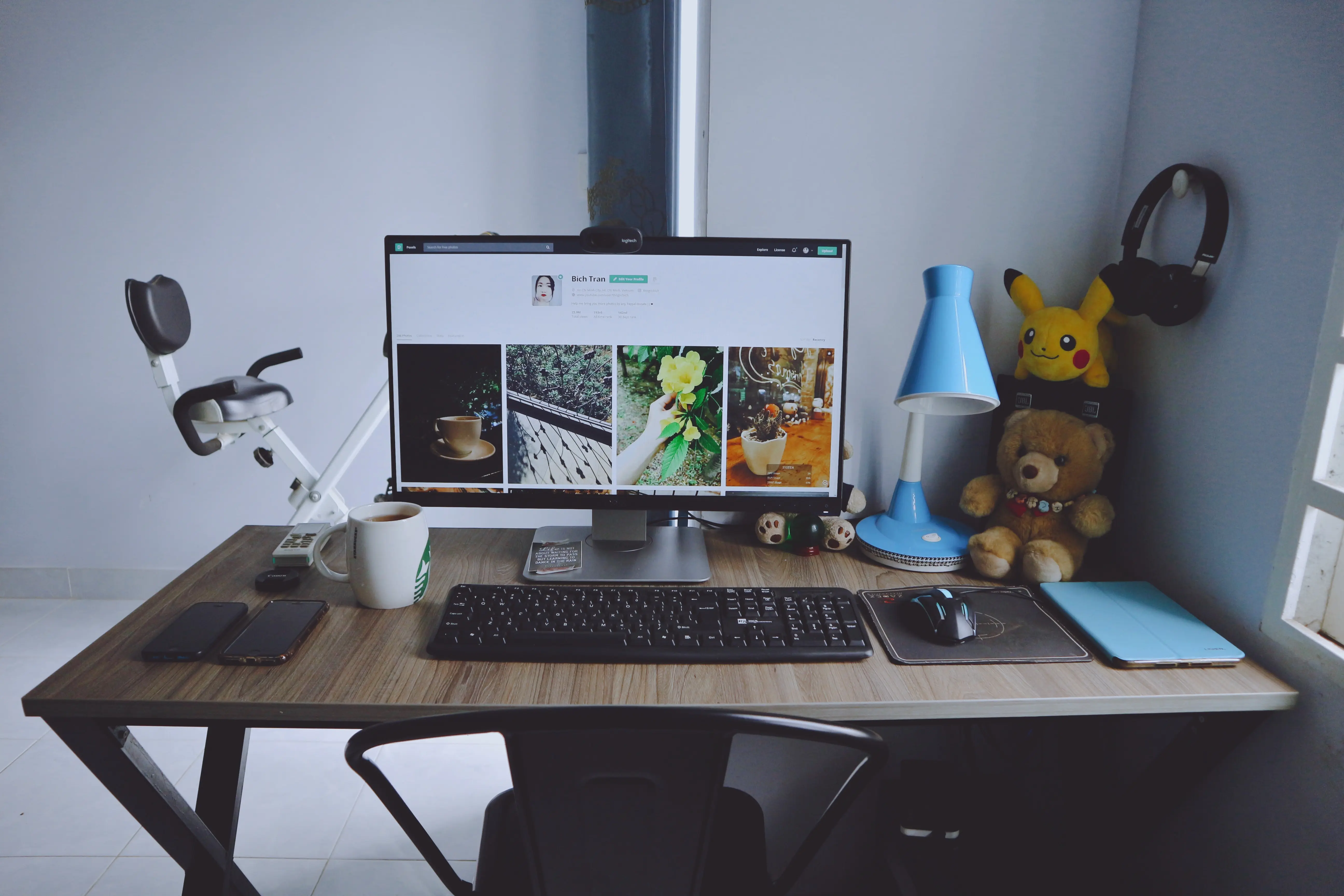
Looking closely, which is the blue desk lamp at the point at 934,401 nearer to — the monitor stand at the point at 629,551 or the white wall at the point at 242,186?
the monitor stand at the point at 629,551

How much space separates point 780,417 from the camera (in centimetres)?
105

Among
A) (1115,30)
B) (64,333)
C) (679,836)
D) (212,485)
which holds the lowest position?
(212,485)

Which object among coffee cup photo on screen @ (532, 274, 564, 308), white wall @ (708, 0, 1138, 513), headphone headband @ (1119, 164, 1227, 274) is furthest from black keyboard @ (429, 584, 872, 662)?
headphone headband @ (1119, 164, 1227, 274)

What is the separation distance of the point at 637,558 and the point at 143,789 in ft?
2.10

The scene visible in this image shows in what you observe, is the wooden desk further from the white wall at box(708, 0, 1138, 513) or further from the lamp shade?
the white wall at box(708, 0, 1138, 513)

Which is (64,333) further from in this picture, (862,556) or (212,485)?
(862,556)

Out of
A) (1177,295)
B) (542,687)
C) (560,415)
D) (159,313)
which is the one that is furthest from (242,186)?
(1177,295)

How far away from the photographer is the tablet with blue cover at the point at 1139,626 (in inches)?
33.0

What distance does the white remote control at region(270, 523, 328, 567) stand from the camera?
1.07 metres

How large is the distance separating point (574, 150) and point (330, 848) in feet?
6.24

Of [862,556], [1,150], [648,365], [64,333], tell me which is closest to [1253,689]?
[862,556]

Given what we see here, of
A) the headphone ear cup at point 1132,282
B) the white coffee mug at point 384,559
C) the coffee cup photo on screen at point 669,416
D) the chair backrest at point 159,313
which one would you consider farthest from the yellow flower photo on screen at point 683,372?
the chair backrest at point 159,313

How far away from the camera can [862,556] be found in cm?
115

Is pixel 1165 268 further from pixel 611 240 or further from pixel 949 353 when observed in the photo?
pixel 611 240
